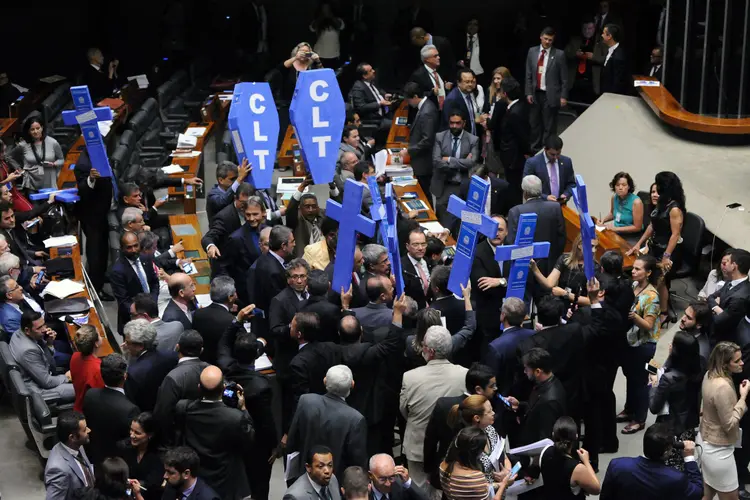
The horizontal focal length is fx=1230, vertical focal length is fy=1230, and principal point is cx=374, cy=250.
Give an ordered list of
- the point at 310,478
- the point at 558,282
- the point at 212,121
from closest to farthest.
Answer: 1. the point at 310,478
2. the point at 558,282
3. the point at 212,121

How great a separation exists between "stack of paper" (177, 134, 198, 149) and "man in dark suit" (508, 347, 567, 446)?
22.3ft

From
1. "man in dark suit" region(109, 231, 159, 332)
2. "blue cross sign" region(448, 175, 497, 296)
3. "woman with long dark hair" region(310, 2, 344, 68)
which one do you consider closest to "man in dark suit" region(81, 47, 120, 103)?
"woman with long dark hair" region(310, 2, 344, 68)

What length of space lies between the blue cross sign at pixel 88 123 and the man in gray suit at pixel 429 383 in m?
4.42

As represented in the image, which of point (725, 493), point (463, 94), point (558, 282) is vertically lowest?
point (725, 493)

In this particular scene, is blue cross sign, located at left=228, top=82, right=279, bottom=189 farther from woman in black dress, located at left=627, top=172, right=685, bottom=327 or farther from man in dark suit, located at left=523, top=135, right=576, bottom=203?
woman in black dress, located at left=627, top=172, right=685, bottom=327

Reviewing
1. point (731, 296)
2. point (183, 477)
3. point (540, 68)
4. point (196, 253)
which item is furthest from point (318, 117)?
point (183, 477)

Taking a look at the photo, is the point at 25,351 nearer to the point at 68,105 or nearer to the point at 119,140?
the point at 119,140

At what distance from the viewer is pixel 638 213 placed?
10.9m

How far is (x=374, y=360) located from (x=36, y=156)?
5.71 m

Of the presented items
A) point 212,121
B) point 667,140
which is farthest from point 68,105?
point 667,140

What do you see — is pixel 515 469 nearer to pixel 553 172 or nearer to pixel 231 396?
pixel 231 396

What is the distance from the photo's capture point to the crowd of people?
6715 millimetres

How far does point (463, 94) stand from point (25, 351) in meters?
5.39

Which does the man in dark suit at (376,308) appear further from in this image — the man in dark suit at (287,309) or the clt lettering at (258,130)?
the clt lettering at (258,130)
